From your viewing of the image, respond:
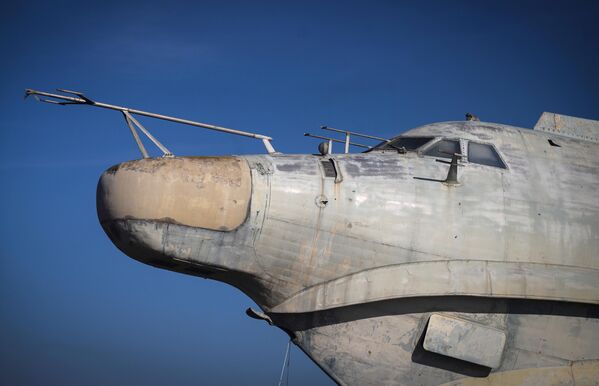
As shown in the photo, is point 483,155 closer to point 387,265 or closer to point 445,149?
point 445,149

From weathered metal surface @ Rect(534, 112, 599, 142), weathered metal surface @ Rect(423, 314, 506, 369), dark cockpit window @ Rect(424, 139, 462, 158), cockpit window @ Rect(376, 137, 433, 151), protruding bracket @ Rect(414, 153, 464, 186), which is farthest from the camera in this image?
weathered metal surface @ Rect(534, 112, 599, 142)

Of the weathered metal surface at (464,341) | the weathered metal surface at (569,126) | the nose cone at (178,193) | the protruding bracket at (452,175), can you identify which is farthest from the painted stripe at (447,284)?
the weathered metal surface at (569,126)

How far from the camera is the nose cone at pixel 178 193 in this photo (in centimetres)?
941

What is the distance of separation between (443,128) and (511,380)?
158 inches

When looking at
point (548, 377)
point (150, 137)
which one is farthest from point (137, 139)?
point (548, 377)

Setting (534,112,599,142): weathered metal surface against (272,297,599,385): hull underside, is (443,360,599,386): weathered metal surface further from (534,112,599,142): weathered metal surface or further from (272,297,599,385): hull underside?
(534,112,599,142): weathered metal surface

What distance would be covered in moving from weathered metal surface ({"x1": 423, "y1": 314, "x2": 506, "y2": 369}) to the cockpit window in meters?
2.81

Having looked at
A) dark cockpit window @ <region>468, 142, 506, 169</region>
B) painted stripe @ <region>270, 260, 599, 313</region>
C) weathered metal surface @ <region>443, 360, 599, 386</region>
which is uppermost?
dark cockpit window @ <region>468, 142, 506, 169</region>

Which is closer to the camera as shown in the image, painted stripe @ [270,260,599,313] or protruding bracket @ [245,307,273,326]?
painted stripe @ [270,260,599,313]

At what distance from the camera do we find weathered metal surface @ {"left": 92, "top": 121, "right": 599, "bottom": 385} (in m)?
9.66

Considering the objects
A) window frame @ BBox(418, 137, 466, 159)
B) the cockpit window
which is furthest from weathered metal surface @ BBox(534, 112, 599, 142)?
the cockpit window

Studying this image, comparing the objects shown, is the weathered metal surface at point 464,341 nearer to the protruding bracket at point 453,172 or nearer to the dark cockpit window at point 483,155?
the protruding bracket at point 453,172

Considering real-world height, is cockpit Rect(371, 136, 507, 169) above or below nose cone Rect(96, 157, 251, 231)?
above

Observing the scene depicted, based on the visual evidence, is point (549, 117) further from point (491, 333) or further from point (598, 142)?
point (491, 333)
